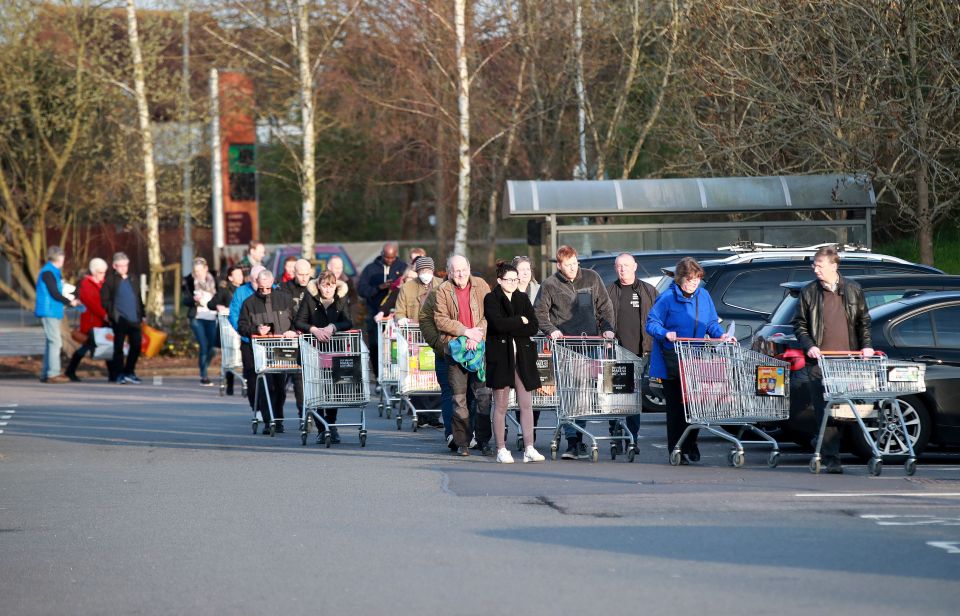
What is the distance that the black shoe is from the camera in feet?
40.0

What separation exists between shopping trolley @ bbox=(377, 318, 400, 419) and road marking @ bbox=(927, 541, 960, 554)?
29.4 feet

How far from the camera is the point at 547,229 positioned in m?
24.8

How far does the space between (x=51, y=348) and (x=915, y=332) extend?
15.9 meters

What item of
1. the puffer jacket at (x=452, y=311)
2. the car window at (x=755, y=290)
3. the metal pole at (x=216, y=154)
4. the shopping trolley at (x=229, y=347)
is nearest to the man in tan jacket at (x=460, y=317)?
the puffer jacket at (x=452, y=311)

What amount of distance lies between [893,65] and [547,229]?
5860 millimetres

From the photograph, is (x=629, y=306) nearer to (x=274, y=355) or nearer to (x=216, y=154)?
(x=274, y=355)

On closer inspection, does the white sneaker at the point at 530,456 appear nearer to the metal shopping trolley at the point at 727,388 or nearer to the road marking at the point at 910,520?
the metal shopping trolley at the point at 727,388

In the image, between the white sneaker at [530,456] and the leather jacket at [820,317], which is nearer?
the leather jacket at [820,317]

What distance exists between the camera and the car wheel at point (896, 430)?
40.3 feet

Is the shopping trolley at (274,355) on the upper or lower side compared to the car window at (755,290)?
lower

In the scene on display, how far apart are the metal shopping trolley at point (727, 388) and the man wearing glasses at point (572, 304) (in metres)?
1.52

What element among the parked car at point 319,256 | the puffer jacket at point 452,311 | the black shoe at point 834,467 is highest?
the parked car at point 319,256

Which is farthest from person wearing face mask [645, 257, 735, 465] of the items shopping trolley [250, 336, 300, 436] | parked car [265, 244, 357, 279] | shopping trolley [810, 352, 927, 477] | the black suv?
parked car [265, 244, 357, 279]

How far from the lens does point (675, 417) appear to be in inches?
517
